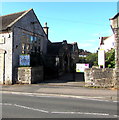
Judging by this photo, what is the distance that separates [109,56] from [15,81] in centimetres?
1043

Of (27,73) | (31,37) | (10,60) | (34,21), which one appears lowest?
(27,73)

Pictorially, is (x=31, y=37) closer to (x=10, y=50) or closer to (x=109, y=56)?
(x=10, y=50)

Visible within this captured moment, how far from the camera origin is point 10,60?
15109 millimetres

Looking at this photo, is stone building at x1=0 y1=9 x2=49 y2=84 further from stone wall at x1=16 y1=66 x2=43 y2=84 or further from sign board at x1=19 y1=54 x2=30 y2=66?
stone wall at x1=16 y1=66 x2=43 y2=84

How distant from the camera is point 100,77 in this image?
504 inches

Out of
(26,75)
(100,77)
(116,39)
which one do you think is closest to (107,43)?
(116,39)

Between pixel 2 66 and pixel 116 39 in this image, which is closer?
pixel 116 39

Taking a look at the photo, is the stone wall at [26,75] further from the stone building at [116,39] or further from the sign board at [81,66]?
the stone building at [116,39]

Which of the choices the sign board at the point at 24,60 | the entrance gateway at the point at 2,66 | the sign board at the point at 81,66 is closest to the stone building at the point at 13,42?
the entrance gateway at the point at 2,66

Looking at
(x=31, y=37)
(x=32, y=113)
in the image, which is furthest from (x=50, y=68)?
(x=32, y=113)

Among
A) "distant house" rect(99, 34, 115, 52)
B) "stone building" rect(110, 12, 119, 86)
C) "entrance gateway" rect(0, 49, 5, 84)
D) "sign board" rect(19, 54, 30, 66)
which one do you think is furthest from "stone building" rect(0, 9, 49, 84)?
"distant house" rect(99, 34, 115, 52)

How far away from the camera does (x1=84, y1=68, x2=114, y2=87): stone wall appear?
12570 millimetres

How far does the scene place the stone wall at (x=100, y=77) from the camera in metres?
12.6

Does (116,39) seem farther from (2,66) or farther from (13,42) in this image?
(2,66)
